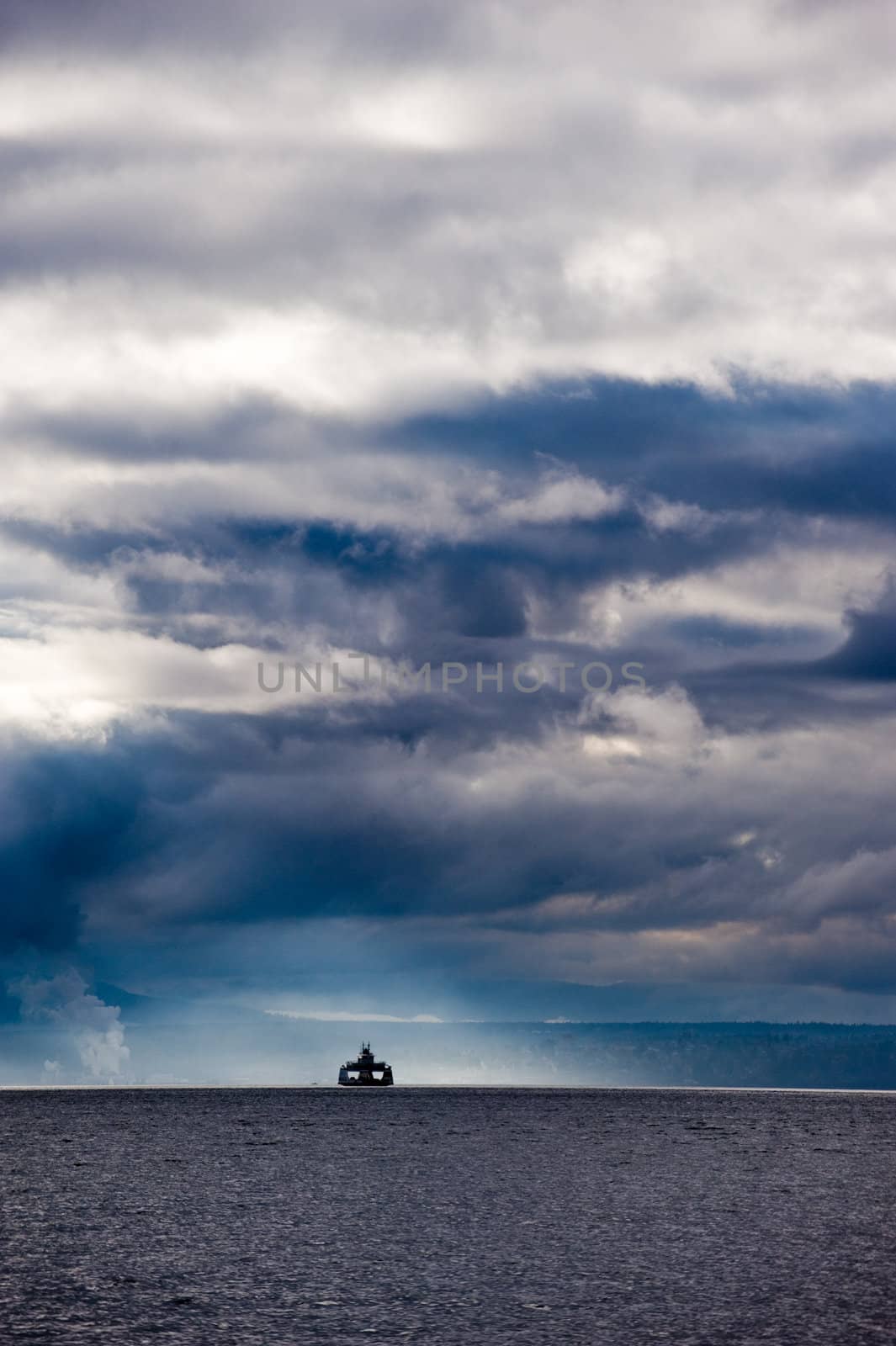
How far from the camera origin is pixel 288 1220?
85.1 m

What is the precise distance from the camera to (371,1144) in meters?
196

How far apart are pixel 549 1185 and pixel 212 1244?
49677mm

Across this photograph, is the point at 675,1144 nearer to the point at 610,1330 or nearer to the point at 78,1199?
the point at 78,1199

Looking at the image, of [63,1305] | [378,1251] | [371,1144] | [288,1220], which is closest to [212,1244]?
[378,1251]

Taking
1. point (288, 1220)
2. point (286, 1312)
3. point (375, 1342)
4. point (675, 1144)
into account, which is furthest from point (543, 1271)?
point (675, 1144)

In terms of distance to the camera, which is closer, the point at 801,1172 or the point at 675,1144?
the point at 801,1172

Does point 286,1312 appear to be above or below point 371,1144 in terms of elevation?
above

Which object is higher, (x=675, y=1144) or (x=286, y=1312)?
(x=286, y=1312)

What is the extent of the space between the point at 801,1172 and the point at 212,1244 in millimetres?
82023

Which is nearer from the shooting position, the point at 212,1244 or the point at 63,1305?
the point at 63,1305

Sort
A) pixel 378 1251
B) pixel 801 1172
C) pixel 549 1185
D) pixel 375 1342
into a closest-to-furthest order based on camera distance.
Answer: pixel 375 1342 → pixel 378 1251 → pixel 549 1185 → pixel 801 1172

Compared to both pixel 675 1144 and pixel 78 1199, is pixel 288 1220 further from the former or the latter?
pixel 675 1144

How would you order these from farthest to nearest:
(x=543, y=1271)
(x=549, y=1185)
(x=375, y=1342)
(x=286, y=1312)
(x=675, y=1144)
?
(x=675, y=1144) → (x=549, y=1185) → (x=543, y=1271) → (x=286, y=1312) → (x=375, y=1342)

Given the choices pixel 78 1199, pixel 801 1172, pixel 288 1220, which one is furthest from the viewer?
pixel 801 1172
